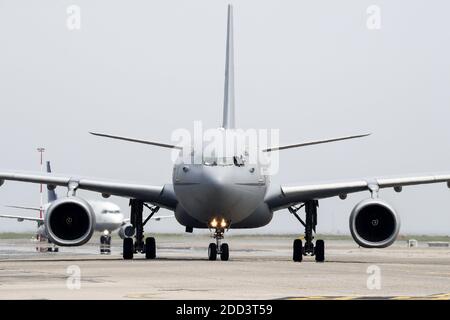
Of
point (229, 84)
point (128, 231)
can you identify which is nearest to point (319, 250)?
point (229, 84)

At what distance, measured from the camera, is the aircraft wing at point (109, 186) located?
96.2 feet

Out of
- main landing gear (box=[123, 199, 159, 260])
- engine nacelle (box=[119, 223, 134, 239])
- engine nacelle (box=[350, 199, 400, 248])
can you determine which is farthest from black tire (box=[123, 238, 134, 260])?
engine nacelle (box=[350, 199, 400, 248])

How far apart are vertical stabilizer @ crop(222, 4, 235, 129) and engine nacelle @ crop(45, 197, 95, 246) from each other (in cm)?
614

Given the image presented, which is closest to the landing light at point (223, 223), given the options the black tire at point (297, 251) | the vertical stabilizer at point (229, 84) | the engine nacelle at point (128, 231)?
the black tire at point (297, 251)

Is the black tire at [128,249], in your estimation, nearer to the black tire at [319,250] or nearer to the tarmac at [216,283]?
the black tire at [319,250]

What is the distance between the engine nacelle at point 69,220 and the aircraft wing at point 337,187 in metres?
5.58

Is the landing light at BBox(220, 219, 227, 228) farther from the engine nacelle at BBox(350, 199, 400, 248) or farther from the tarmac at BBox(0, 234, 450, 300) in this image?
the tarmac at BBox(0, 234, 450, 300)

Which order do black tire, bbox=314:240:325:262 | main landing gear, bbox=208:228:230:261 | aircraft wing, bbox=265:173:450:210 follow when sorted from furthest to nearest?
black tire, bbox=314:240:325:262, aircraft wing, bbox=265:173:450:210, main landing gear, bbox=208:228:230:261

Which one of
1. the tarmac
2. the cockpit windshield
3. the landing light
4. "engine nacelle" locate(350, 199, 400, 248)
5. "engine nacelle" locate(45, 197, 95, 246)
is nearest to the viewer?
the tarmac

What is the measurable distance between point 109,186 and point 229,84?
6027mm

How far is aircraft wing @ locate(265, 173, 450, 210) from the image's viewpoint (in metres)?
29.8

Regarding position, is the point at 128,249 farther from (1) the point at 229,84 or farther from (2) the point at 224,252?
(1) the point at 229,84

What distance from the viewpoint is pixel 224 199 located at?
27750 mm
